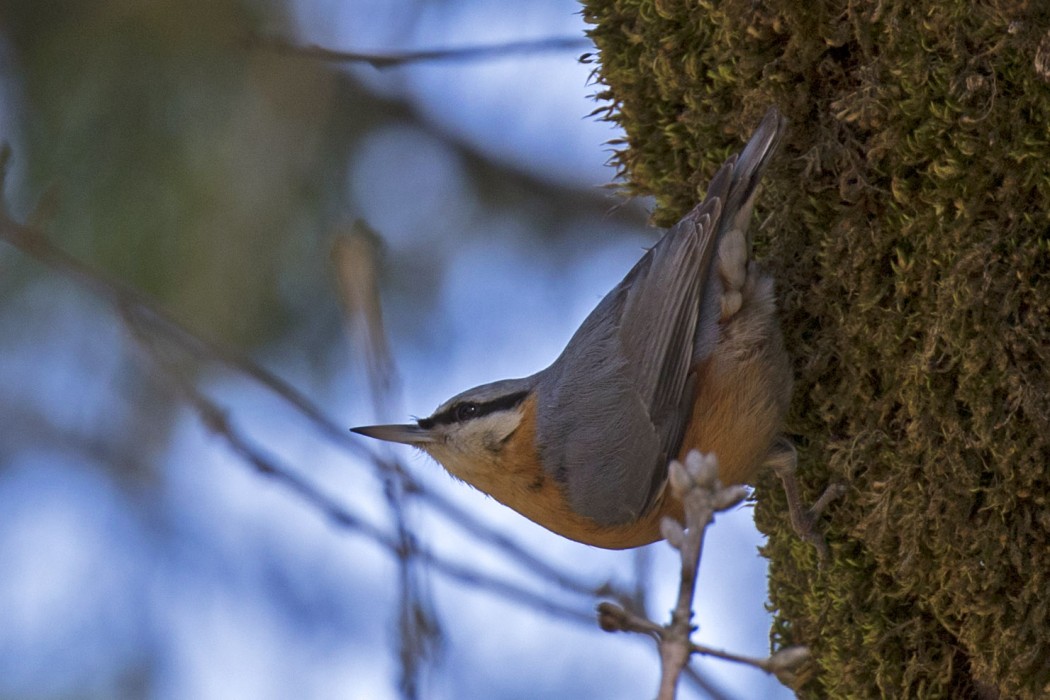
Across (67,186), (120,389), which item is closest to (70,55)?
(67,186)

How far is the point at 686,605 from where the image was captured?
1.40m

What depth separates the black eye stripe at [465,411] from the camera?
3256 millimetres

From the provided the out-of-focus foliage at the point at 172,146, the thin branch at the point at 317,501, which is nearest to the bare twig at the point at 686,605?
the thin branch at the point at 317,501

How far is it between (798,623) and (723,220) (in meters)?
1.05

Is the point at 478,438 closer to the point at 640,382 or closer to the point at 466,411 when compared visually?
the point at 466,411

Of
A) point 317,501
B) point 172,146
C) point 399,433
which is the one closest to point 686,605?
point 317,501

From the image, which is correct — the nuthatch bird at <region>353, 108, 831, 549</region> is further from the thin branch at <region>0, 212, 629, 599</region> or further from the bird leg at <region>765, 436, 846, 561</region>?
the thin branch at <region>0, 212, 629, 599</region>

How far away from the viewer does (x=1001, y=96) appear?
243cm

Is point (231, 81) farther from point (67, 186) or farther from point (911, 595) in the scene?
point (911, 595)

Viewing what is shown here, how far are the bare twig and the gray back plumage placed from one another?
4.60ft

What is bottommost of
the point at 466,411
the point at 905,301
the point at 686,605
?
the point at 686,605

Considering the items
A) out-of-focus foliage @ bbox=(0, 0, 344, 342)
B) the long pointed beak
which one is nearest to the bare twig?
the long pointed beak

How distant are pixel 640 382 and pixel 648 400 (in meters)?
0.06

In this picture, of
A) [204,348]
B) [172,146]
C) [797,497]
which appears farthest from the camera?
[172,146]
